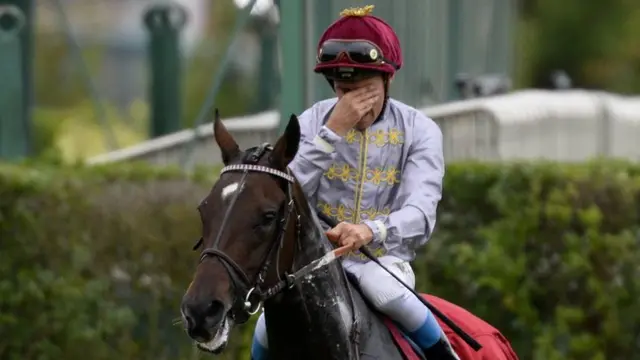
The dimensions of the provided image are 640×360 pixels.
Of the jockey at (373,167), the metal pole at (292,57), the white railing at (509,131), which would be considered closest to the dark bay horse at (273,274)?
the jockey at (373,167)

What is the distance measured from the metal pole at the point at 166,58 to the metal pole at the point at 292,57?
296 inches

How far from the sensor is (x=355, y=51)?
6469 millimetres

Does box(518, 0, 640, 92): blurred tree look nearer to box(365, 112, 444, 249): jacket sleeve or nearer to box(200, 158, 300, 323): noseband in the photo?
box(365, 112, 444, 249): jacket sleeve

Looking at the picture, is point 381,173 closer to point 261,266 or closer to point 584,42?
point 261,266

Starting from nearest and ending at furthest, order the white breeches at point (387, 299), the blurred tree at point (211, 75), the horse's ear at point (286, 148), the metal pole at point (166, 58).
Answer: the horse's ear at point (286, 148) → the white breeches at point (387, 299) → the metal pole at point (166, 58) → the blurred tree at point (211, 75)

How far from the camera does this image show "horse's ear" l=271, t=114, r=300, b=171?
5914 mm

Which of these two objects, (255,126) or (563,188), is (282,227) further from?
(255,126)

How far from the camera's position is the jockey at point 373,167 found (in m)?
6.44

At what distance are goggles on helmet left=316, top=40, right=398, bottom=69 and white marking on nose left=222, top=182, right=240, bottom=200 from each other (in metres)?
0.89

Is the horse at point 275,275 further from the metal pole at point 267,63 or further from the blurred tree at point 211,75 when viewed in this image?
the blurred tree at point 211,75

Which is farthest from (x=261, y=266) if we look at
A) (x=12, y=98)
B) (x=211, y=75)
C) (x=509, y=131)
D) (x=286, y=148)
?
(x=211, y=75)

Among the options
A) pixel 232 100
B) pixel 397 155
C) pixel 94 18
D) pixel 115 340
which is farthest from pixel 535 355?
pixel 94 18

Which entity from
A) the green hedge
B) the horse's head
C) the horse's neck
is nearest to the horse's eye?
the horse's head

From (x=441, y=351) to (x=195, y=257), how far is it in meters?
3.43
